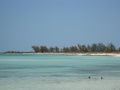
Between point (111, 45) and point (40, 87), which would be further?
point (111, 45)

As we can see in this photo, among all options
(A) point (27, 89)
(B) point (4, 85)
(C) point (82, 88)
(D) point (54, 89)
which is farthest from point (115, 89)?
(B) point (4, 85)

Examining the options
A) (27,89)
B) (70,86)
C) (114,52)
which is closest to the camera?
(27,89)

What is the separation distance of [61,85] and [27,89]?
147 inches

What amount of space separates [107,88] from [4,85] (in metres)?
8.68

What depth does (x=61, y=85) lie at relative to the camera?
28.5 m

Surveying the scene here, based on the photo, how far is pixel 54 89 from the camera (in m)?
26.0

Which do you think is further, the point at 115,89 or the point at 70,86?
the point at 70,86

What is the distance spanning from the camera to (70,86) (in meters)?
27.8

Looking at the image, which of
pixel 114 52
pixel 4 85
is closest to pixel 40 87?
pixel 4 85

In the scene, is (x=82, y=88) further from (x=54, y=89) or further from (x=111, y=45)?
(x=111, y=45)

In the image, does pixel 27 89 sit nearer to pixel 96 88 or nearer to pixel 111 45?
pixel 96 88

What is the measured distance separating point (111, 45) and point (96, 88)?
173 metres

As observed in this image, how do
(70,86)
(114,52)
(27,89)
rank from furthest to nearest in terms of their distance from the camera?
1. (114,52)
2. (70,86)
3. (27,89)

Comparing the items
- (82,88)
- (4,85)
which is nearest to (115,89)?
(82,88)
